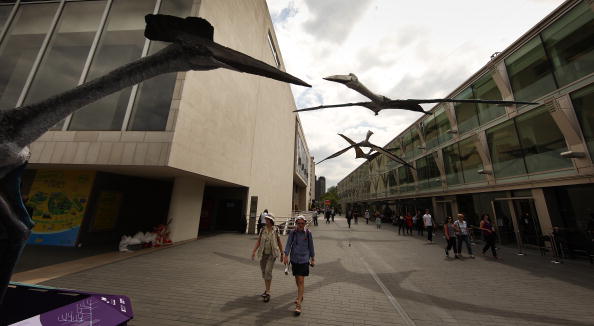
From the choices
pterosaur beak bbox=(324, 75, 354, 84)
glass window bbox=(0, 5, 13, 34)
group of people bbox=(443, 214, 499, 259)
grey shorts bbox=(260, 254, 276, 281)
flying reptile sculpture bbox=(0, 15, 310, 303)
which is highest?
glass window bbox=(0, 5, 13, 34)

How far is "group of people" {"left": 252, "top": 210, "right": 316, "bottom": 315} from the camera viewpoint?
4.50 m

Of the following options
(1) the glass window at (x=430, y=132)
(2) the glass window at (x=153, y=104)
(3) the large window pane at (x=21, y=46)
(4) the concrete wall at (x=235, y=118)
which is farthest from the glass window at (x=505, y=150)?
(3) the large window pane at (x=21, y=46)

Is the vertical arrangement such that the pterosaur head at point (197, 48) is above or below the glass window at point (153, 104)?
below

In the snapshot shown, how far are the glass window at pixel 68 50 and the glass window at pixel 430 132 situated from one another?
25.0 meters

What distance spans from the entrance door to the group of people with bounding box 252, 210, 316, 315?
42.4 ft

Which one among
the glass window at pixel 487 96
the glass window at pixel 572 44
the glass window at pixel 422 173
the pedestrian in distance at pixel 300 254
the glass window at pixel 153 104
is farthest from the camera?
the glass window at pixel 422 173

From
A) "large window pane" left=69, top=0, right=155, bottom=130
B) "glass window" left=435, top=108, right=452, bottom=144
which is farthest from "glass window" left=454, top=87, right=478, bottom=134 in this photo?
"large window pane" left=69, top=0, right=155, bottom=130

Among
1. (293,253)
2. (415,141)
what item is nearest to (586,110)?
(293,253)

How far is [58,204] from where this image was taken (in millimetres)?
10352

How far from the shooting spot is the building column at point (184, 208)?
11211 mm

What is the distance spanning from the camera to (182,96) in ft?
29.0

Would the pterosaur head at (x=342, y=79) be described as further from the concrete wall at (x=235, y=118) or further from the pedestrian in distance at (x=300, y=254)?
the concrete wall at (x=235, y=118)

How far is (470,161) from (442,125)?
489 cm

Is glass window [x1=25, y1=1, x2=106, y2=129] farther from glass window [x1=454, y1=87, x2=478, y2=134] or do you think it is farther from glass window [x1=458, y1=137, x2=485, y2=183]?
glass window [x1=458, y1=137, x2=485, y2=183]
